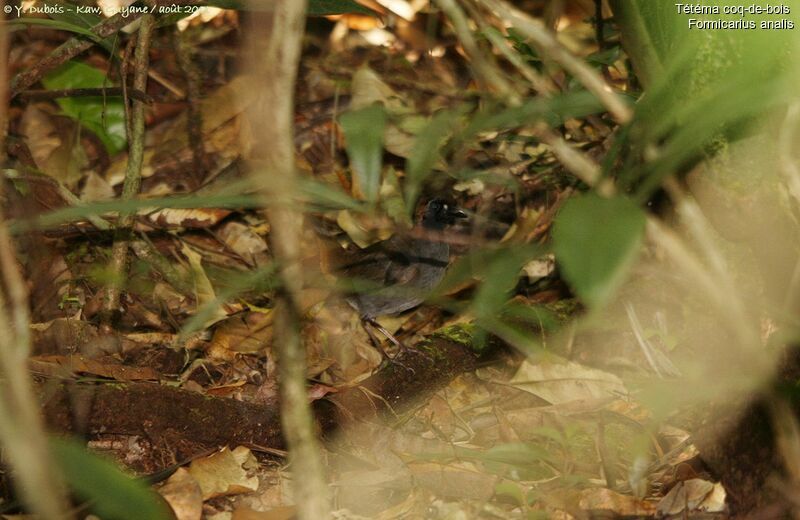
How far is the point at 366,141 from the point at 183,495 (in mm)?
1136

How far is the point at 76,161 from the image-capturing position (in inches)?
150

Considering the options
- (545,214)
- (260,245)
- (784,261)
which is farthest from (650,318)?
(260,245)

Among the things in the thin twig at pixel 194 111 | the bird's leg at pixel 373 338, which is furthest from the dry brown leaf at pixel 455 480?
the thin twig at pixel 194 111

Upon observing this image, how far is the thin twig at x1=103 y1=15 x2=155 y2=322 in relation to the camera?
2.84 m

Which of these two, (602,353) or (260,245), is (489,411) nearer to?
(602,353)

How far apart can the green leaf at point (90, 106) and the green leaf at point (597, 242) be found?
317cm

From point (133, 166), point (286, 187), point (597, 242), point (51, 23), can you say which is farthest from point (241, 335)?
point (597, 242)

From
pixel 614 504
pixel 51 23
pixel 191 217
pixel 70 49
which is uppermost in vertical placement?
pixel 51 23

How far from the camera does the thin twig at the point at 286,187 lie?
1172mm

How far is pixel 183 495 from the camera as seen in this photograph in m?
2.16

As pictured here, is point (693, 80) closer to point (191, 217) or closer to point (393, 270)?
point (393, 270)

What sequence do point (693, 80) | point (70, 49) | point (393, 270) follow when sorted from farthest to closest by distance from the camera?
1. point (393, 270)
2. point (70, 49)
3. point (693, 80)

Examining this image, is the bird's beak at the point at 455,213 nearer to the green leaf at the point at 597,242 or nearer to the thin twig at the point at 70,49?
the thin twig at the point at 70,49

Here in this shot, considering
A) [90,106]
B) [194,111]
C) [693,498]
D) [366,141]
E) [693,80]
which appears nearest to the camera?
[366,141]
